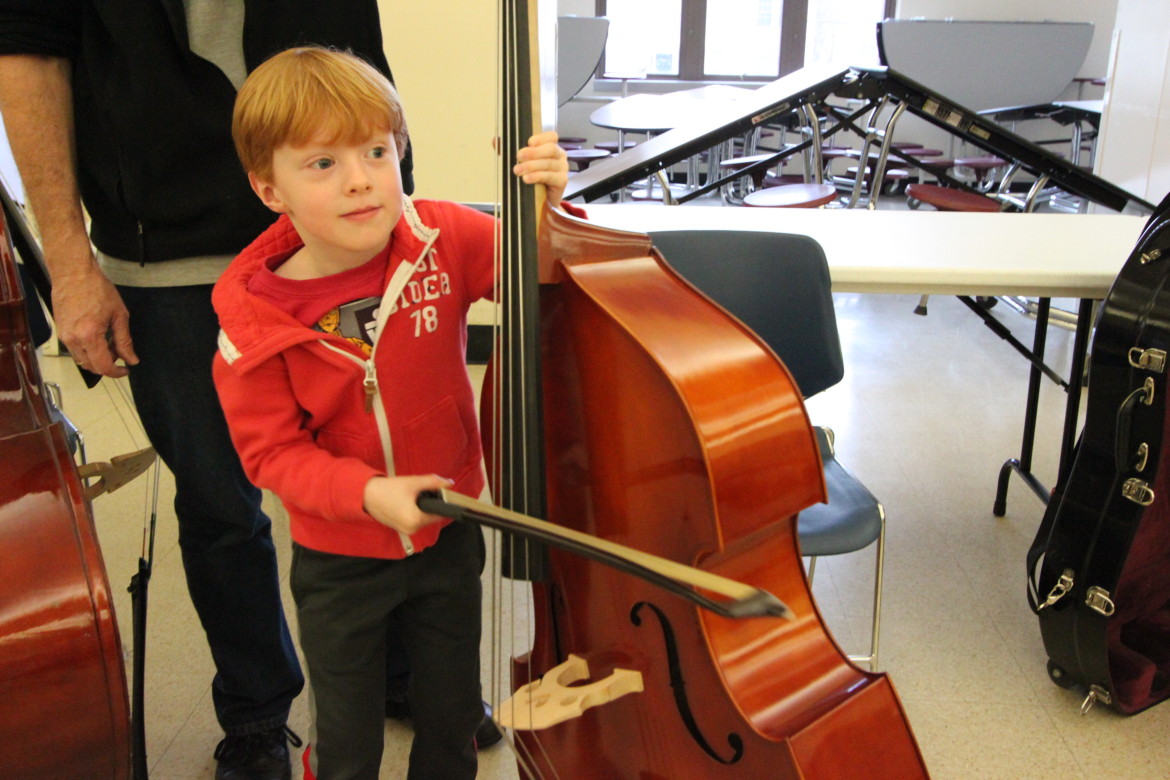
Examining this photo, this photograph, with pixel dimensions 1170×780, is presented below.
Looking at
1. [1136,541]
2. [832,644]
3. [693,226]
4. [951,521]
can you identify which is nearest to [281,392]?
[832,644]

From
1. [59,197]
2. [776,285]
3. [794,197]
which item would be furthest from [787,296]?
[794,197]

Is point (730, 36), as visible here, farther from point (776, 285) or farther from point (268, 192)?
point (268, 192)

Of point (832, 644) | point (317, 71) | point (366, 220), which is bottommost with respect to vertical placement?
point (832, 644)

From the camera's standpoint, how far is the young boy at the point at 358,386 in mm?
879

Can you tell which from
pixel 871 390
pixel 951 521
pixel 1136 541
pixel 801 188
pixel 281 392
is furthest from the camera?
pixel 801 188

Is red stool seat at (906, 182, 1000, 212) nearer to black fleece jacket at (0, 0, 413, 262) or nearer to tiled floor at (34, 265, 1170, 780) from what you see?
tiled floor at (34, 265, 1170, 780)

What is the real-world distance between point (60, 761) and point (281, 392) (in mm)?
386

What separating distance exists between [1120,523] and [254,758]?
139cm

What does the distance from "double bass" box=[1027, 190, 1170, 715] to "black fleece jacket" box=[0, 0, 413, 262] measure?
114cm

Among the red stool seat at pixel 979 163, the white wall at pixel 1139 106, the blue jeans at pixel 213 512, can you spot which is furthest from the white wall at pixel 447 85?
the red stool seat at pixel 979 163

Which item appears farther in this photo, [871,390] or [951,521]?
[871,390]

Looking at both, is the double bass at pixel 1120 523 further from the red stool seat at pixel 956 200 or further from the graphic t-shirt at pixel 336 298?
the red stool seat at pixel 956 200

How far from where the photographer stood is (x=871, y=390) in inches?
121

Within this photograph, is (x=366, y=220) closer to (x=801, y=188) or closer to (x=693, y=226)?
(x=693, y=226)
